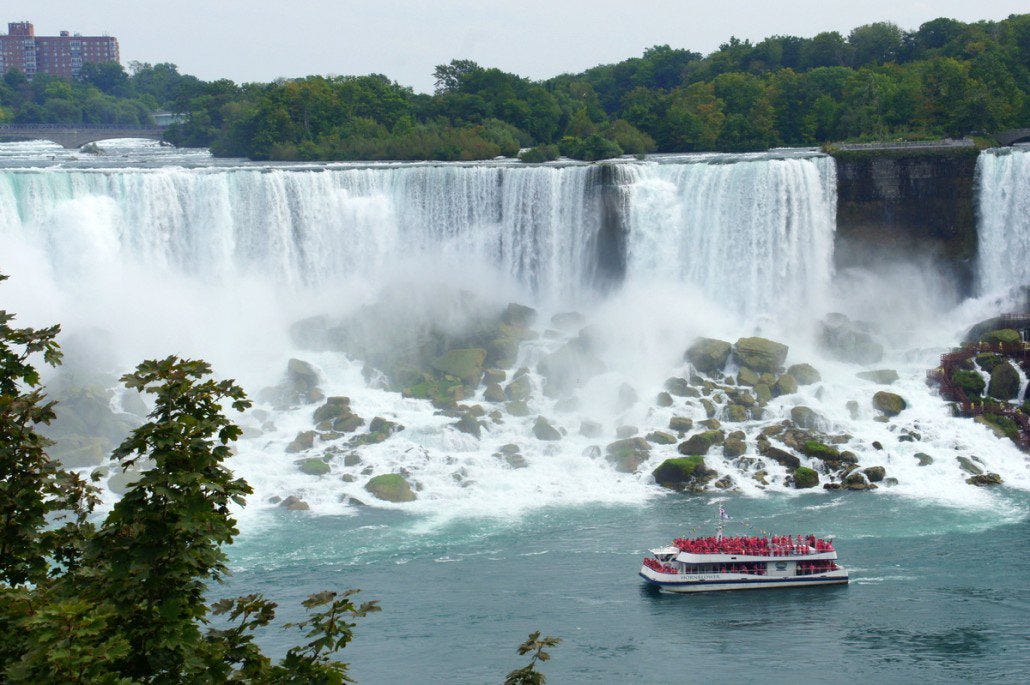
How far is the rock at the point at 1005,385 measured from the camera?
37.9m

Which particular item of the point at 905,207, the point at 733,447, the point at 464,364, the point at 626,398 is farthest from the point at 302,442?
the point at 905,207

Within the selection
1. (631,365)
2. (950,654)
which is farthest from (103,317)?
(950,654)

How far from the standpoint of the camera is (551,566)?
27.4m

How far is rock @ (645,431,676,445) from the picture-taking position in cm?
3628

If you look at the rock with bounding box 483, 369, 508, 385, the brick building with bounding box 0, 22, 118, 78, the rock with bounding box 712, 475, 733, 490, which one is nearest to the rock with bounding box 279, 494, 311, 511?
the rock with bounding box 483, 369, 508, 385

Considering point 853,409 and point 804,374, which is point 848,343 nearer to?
point 804,374

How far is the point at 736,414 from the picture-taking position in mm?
37281

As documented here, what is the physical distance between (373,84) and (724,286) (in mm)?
34202

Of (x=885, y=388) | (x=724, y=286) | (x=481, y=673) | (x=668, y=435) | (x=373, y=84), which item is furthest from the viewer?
(x=373, y=84)

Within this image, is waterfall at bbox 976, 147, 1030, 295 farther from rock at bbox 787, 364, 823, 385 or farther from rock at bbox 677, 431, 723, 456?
rock at bbox 677, 431, 723, 456

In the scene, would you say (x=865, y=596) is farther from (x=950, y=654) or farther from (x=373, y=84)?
(x=373, y=84)

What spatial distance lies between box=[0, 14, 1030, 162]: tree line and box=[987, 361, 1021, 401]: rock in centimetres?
1567

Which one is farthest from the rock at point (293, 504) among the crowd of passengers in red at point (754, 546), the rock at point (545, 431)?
the crowd of passengers in red at point (754, 546)

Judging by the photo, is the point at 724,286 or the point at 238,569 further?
the point at 724,286
